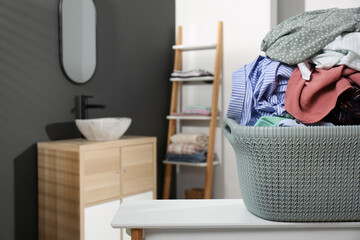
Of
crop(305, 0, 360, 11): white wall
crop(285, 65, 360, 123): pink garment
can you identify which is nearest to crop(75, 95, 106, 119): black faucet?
crop(285, 65, 360, 123): pink garment

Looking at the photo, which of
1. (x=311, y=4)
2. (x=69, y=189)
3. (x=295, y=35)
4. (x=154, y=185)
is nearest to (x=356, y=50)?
(x=295, y=35)

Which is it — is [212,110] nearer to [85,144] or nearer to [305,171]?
[85,144]

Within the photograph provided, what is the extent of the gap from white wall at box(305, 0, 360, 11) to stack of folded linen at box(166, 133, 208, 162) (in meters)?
1.49

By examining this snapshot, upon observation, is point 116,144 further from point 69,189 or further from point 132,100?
point 132,100

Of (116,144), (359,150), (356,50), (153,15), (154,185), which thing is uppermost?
(153,15)

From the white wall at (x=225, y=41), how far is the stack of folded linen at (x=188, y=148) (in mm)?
242

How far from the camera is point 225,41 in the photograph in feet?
11.6

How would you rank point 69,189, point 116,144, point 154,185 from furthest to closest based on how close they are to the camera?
point 154,185 < point 116,144 < point 69,189

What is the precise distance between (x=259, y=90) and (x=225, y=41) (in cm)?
270

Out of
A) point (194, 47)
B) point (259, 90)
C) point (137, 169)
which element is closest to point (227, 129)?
point (259, 90)

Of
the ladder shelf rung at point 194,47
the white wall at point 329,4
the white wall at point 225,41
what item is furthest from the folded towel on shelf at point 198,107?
the white wall at point 329,4

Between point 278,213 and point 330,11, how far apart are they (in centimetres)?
49

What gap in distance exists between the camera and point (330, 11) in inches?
36.4

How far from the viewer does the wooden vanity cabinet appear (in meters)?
2.24
